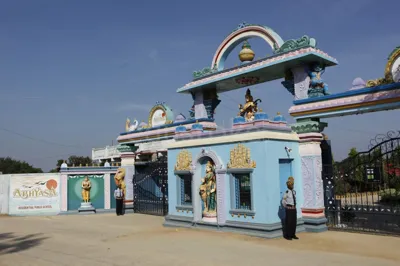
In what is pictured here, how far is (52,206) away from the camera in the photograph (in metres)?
16.0

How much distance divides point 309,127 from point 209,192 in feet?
10.3

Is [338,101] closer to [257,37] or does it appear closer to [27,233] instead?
[257,37]

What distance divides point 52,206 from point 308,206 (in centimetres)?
1071

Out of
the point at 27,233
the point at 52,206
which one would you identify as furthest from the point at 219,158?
the point at 52,206

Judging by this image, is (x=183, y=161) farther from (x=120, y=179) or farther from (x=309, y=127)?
(x=120, y=179)

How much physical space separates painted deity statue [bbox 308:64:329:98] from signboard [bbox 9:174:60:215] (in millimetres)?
11038

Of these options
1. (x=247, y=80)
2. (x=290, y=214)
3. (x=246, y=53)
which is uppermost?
(x=246, y=53)

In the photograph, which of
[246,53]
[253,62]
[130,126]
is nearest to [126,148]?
[130,126]

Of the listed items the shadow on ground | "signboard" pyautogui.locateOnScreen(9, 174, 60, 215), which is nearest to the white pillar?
the shadow on ground

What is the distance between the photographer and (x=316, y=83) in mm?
10000

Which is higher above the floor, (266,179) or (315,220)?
(266,179)

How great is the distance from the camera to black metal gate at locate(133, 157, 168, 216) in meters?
14.4

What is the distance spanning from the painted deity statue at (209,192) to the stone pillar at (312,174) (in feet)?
7.55

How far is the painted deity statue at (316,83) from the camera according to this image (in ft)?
32.7
